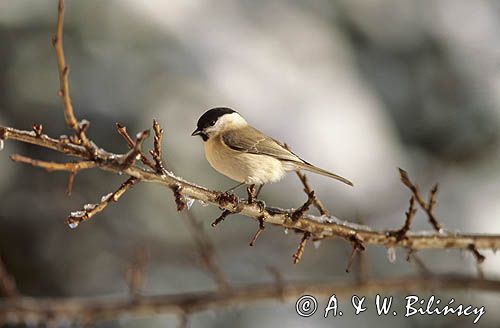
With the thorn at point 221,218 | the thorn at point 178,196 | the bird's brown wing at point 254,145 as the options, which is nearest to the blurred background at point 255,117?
the bird's brown wing at point 254,145

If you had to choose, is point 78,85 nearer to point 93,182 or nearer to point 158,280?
point 93,182

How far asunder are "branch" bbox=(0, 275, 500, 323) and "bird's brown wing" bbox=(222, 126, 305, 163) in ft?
2.03

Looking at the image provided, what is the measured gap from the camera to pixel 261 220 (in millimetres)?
2229

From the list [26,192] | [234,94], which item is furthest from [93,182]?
[234,94]

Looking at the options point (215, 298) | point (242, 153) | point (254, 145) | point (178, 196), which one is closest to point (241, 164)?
point (242, 153)

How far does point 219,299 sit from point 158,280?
2.21 meters

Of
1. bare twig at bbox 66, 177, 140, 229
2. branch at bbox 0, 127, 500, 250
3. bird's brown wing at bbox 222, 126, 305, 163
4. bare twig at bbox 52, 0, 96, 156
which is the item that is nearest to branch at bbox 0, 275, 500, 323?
branch at bbox 0, 127, 500, 250

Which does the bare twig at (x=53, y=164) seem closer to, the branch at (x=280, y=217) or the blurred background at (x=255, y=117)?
the branch at (x=280, y=217)

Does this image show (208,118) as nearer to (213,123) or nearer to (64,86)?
(213,123)

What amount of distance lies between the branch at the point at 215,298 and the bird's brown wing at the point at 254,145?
2.03 feet

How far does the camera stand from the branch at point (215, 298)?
104 inches

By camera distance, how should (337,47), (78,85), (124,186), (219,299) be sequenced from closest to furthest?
1. (124,186)
2. (219,299)
3. (78,85)
4. (337,47)

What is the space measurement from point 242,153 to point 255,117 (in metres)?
1.94

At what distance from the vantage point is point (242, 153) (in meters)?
2.97
